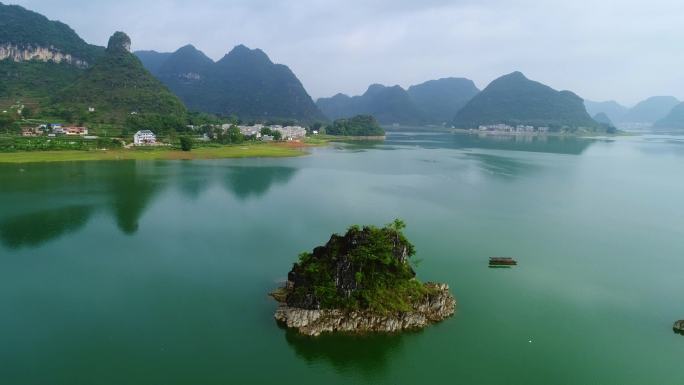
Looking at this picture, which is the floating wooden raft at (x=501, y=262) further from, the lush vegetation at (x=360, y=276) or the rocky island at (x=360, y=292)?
the lush vegetation at (x=360, y=276)

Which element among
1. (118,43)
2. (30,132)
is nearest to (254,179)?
(30,132)

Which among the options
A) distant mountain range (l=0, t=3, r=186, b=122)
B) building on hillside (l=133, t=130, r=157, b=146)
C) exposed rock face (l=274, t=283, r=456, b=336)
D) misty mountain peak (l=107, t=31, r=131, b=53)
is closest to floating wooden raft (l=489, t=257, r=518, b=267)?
exposed rock face (l=274, t=283, r=456, b=336)

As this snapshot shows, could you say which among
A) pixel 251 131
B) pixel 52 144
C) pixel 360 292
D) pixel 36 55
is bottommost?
pixel 360 292

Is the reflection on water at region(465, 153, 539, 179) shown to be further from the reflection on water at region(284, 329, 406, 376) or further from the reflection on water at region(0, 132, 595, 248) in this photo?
the reflection on water at region(284, 329, 406, 376)

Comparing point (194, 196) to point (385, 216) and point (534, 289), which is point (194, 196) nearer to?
point (385, 216)

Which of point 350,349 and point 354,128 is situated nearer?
point 350,349

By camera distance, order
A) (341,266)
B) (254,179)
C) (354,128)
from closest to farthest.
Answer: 1. (341,266)
2. (254,179)
3. (354,128)

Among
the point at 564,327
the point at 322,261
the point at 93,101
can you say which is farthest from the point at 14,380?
the point at 93,101

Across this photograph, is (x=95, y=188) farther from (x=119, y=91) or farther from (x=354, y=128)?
(x=354, y=128)

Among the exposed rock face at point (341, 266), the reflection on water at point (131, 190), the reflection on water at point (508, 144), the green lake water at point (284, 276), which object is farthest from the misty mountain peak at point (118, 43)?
the exposed rock face at point (341, 266)
